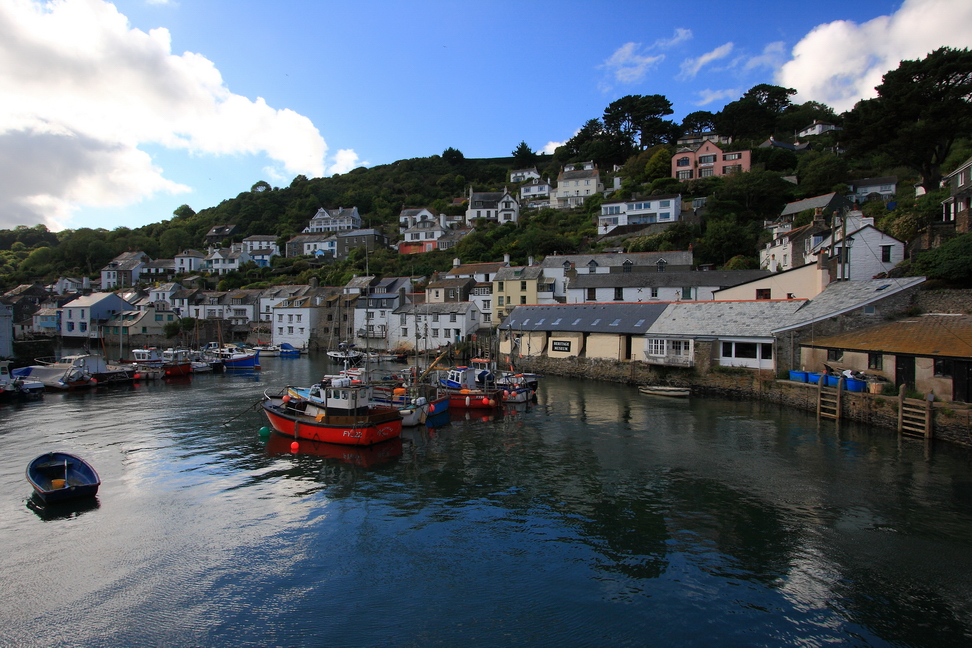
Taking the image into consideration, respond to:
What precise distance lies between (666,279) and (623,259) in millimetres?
8079

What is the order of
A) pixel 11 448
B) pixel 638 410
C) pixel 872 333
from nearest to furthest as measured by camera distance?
1. pixel 11 448
2. pixel 872 333
3. pixel 638 410

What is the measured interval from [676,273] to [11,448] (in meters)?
47.1

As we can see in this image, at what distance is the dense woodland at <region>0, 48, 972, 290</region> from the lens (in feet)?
136

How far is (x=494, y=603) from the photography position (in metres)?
10.9

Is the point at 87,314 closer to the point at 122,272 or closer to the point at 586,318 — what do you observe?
the point at 122,272

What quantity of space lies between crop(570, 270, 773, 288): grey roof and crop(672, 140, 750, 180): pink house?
36181 millimetres

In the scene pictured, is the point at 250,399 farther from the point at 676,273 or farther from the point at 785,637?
the point at 676,273

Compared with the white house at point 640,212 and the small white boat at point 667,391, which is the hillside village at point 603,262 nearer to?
the white house at point 640,212

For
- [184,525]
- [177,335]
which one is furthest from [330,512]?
[177,335]

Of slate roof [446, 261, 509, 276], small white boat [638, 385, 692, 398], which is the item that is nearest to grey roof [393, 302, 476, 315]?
slate roof [446, 261, 509, 276]

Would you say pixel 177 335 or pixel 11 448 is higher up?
pixel 177 335

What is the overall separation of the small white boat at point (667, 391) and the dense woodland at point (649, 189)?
47.3 ft

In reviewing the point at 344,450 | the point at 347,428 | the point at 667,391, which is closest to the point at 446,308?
the point at 667,391

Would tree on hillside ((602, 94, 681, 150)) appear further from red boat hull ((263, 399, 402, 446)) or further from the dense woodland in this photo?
red boat hull ((263, 399, 402, 446))
